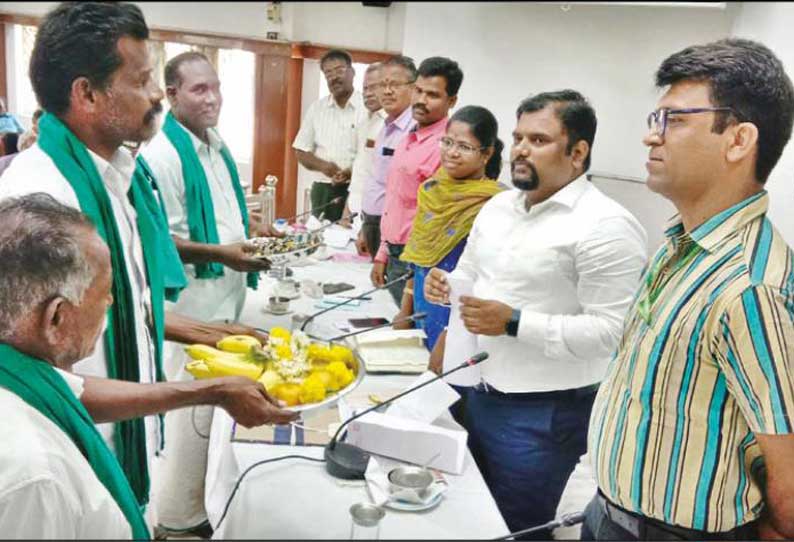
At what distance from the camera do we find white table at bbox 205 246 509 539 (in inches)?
25.4

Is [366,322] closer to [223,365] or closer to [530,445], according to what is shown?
[530,445]

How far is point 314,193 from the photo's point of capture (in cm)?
239

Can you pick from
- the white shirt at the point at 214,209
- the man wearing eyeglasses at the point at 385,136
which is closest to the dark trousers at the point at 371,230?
the man wearing eyeglasses at the point at 385,136

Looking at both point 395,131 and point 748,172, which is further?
point 395,131

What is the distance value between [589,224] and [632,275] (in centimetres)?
15

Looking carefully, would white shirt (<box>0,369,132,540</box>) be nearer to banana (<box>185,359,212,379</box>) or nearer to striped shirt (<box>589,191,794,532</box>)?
banana (<box>185,359,212,379</box>)

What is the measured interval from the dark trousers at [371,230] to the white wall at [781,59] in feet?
5.84

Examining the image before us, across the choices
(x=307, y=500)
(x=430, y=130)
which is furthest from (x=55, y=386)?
(x=430, y=130)

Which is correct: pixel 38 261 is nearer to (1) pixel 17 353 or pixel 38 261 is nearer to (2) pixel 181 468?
(1) pixel 17 353

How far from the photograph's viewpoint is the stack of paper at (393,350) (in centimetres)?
191

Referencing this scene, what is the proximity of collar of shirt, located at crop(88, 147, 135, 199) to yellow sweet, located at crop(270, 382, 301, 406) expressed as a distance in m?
0.60

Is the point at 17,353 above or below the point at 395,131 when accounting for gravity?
below

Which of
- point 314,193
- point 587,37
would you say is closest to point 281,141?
point 314,193

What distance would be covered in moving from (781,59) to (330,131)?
1340 millimetres
